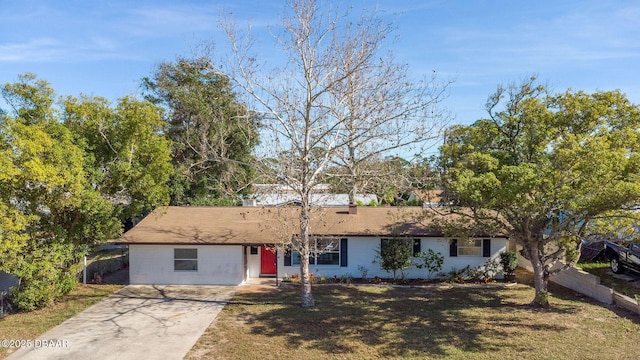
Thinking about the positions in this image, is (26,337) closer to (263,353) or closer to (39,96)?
(263,353)

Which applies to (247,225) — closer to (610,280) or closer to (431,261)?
(431,261)

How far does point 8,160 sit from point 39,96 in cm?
342

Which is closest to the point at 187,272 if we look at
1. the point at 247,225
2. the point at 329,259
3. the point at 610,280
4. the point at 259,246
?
the point at 259,246

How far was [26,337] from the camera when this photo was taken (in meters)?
Result: 12.4

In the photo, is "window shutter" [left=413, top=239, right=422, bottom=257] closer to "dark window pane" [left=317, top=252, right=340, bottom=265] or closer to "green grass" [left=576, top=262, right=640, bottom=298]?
"dark window pane" [left=317, top=252, right=340, bottom=265]

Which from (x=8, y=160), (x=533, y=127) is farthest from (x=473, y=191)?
(x=8, y=160)

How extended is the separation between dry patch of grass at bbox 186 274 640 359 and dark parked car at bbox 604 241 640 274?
2.98 metres

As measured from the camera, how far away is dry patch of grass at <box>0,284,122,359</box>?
12.7 m

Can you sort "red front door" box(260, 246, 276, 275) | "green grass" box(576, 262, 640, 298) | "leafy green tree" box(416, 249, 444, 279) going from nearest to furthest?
"green grass" box(576, 262, 640, 298) < "leafy green tree" box(416, 249, 444, 279) < "red front door" box(260, 246, 276, 275)

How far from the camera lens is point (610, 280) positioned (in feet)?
58.3

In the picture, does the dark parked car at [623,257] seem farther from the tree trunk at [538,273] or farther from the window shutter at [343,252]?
the window shutter at [343,252]

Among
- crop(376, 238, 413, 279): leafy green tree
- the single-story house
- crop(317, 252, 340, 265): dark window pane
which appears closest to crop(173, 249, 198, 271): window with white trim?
the single-story house

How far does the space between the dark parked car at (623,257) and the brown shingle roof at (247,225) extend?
25.0ft

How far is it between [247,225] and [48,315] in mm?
8532
